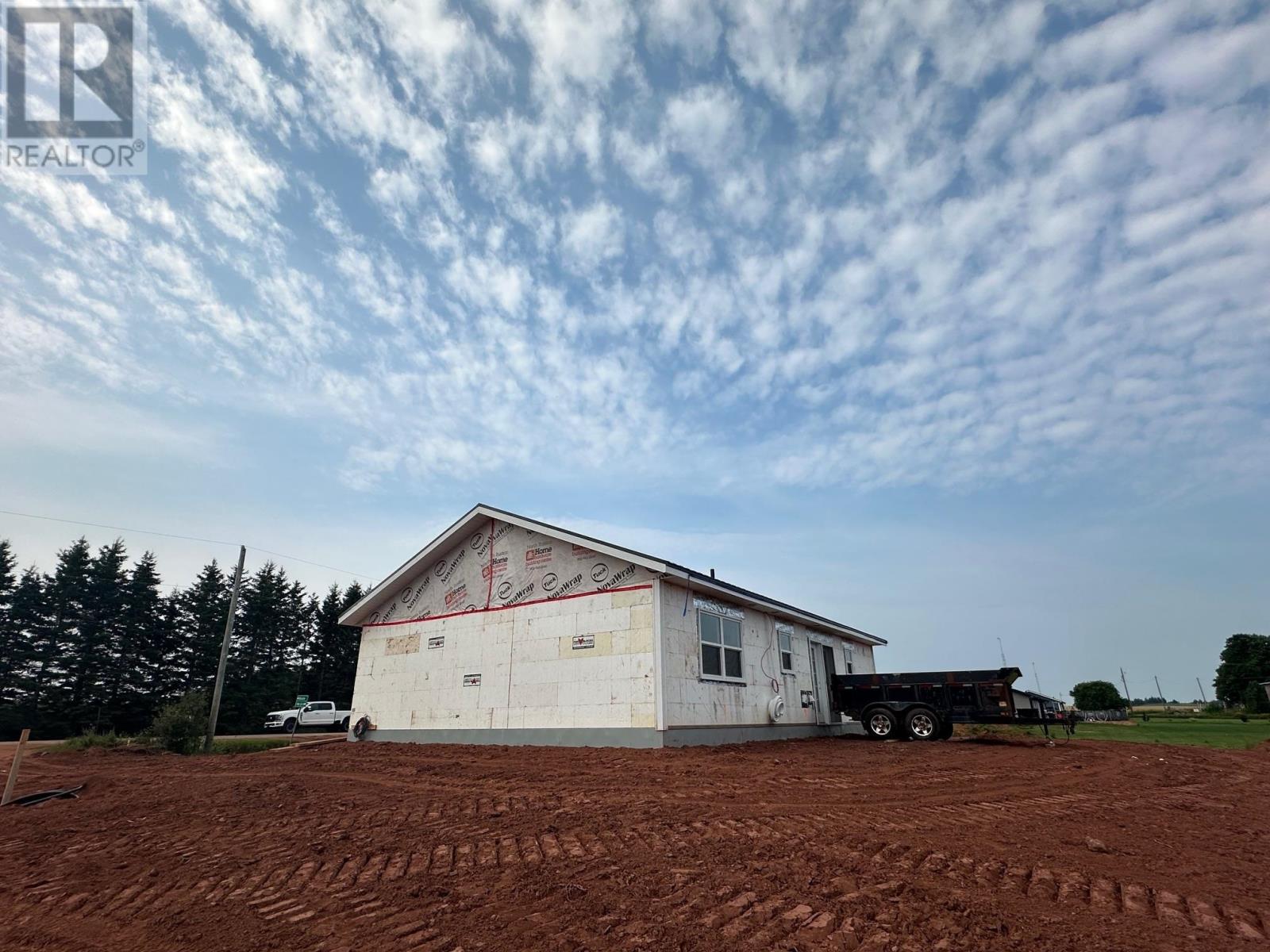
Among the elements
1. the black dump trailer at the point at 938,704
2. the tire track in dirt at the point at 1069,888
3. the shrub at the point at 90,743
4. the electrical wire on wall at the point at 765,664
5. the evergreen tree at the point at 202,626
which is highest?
the evergreen tree at the point at 202,626

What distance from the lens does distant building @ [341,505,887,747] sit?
43.6ft

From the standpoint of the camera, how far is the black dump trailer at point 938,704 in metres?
15.0

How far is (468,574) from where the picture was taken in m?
17.5

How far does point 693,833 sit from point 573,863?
1285mm

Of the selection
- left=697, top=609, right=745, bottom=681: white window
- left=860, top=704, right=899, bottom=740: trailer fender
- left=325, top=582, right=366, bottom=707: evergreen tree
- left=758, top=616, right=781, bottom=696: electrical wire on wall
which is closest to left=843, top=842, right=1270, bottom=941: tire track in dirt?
left=697, top=609, right=745, bottom=681: white window

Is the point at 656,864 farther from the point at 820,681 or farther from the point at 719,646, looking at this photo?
the point at 820,681

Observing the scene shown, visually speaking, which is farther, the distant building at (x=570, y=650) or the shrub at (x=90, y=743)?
the shrub at (x=90, y=743)

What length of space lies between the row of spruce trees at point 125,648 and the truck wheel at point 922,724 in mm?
37231

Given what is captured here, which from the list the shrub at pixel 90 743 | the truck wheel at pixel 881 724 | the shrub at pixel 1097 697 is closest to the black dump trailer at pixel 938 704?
the truck wheel at pixel 881 724

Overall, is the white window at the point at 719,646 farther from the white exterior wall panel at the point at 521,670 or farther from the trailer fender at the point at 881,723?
the trailer fender at the point at 881,723

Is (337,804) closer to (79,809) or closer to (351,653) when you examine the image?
(79,809)

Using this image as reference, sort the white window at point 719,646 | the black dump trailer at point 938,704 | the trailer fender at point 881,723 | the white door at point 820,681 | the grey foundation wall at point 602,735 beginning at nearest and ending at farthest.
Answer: the grey foundation wall at point 602,735 → the white window at point 719,646 → the black dump trailer at point 938,704 → the trailer fender at point 881,723 → the white door at point 820,681

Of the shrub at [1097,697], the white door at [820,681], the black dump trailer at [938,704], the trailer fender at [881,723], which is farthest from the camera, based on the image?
the shrub at [1097,697]

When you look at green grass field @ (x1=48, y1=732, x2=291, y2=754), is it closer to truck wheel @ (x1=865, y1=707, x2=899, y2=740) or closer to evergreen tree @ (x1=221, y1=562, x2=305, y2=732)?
truck wheel @ (x1=865, y1=707, x2=899, y2=740)
